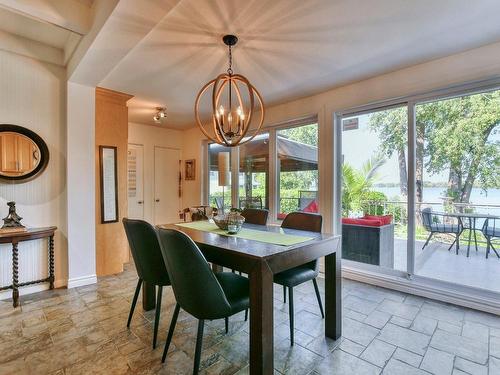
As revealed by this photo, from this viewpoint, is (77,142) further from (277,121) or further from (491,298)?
(491,298)

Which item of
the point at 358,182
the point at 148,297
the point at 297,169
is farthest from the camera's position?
the point at 297,169

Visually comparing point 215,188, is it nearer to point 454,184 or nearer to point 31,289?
point 31,289

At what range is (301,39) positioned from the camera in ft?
7.56

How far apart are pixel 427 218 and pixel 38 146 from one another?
4.47 metres

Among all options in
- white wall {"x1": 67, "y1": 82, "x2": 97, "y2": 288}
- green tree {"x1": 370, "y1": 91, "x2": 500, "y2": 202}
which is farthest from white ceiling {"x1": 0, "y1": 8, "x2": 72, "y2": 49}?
green tree {"x1": 370, "y1": 91, "x2": 500, "y2": 202}

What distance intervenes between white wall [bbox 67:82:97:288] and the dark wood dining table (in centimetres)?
186

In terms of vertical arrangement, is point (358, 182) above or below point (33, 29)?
below

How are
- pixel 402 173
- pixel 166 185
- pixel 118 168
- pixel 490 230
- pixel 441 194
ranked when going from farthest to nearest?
pixel 166 185 < pixel 118 168 < pixel 402 173 < pixel 441 194 < pixel 490 230

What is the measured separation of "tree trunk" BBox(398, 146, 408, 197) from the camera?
10.0ft

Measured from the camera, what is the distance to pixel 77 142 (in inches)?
122

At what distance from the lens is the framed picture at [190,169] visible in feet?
18.9

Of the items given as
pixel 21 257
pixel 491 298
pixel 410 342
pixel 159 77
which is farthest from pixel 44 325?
pixel 491 298

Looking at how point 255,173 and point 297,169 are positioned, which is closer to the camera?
point 297,169

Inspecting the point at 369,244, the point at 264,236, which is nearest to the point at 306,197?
the point at 369,244
